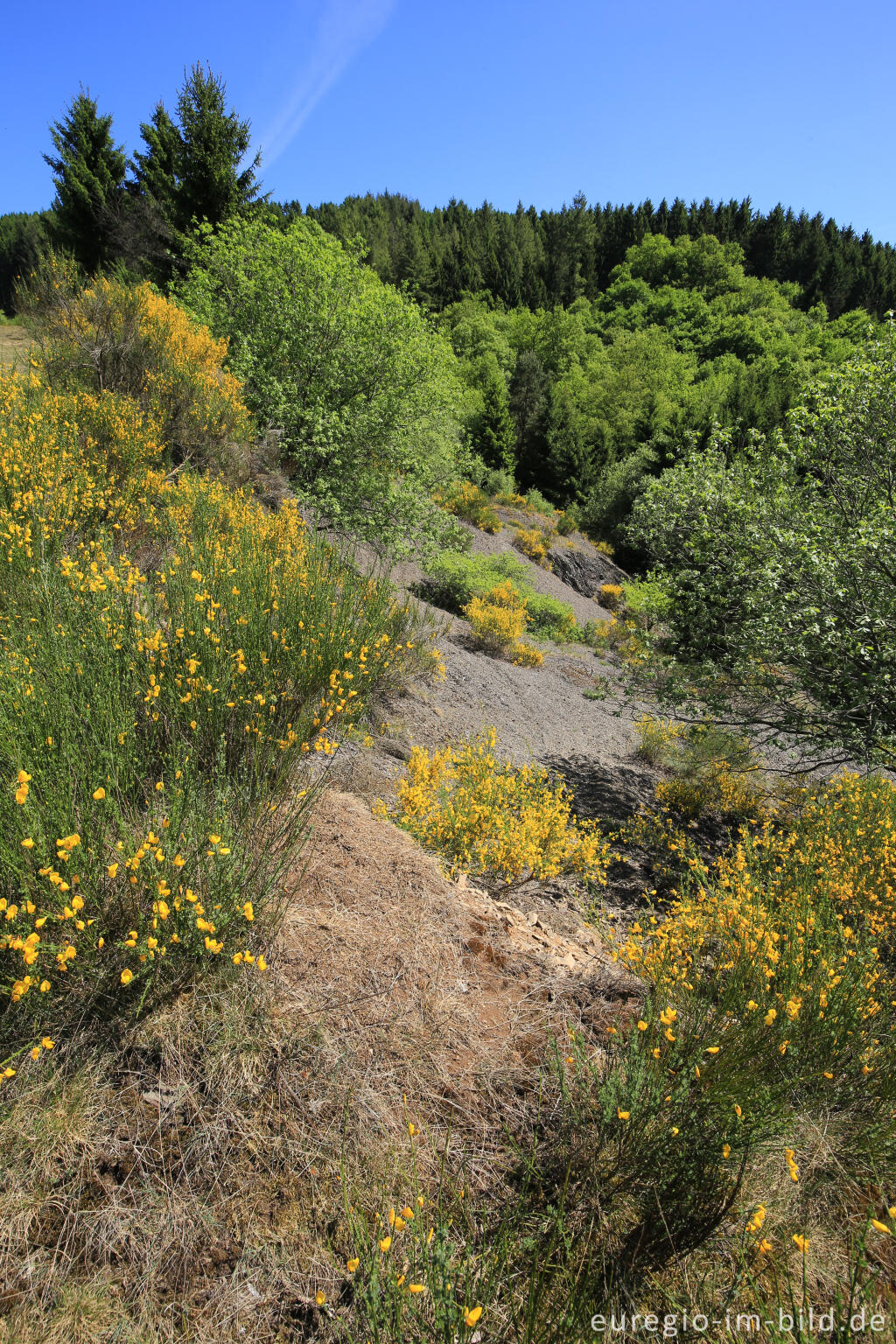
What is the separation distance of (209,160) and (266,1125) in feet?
71.0

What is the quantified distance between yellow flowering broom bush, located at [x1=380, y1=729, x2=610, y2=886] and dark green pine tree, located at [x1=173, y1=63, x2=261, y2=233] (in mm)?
17714

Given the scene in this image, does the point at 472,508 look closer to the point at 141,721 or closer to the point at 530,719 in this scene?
the point at 530,719

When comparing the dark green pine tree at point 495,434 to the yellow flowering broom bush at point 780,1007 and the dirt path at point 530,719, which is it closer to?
the dirt path at point 530,719

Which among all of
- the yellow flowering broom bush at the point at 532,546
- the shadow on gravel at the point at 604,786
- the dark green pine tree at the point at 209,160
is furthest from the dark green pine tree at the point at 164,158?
the shadow on gravel at the point at 604,786

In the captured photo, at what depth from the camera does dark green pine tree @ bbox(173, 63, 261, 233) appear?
15445mm

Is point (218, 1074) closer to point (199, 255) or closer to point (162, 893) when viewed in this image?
point (162, 893)

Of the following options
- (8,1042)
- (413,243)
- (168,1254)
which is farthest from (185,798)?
(413,243)

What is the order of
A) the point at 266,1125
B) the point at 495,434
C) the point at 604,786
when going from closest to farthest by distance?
the point at 266,1125
the point at 604,786
the point at 495,434

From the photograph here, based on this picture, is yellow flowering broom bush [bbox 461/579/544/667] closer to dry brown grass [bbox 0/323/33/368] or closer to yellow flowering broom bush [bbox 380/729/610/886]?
yellow flowering broom bush [bbox 380/729/610/886]

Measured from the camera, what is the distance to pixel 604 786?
8023 millimetres

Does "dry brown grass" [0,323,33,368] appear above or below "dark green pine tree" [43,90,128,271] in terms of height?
below

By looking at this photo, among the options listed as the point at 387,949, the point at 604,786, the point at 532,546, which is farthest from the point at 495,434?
the point at 387,949

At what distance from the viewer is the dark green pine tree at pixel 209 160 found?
15.4m

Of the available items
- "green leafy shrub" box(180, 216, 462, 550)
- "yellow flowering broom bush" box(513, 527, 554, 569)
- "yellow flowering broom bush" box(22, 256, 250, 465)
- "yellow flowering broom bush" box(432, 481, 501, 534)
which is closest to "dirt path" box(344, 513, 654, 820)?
"green leafy shrub" box(180, 216, 462, 550)
